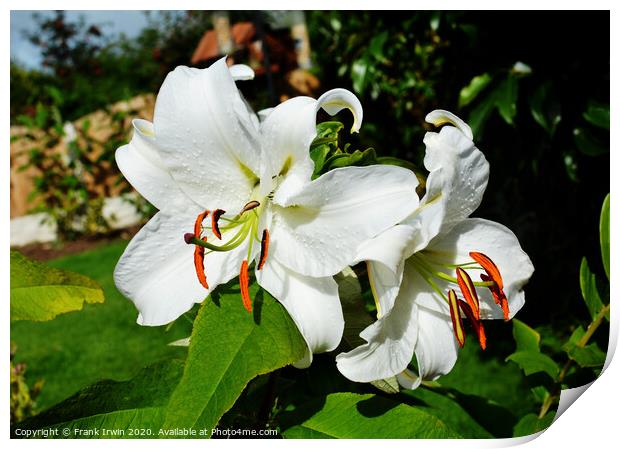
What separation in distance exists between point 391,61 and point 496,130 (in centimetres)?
54

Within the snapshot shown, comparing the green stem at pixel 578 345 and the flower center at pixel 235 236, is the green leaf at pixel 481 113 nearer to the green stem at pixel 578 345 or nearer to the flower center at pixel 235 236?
the green stem at pixel 578 345

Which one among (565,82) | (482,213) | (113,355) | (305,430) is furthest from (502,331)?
(305,430)

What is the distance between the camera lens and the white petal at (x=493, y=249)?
0.30 m

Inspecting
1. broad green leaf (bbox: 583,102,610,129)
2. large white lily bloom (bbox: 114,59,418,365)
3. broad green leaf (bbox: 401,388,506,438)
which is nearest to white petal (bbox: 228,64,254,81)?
large white lily bloom (bbox: 114,59,418,365)

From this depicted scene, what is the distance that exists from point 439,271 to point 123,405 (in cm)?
17

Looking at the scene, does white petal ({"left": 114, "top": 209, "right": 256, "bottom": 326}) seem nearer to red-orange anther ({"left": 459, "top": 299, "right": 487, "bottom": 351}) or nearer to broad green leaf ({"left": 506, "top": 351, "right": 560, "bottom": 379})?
red-orange anther ({"left": 459, "top": 299, "right": 487, "bottom": 351})

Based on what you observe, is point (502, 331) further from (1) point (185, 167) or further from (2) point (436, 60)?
(1) point (185, 167)

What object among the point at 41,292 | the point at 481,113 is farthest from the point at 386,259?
the point at 481,113

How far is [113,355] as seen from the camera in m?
1.35

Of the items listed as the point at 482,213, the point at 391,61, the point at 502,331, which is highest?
the point at 391,61

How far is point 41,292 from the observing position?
0.31 m

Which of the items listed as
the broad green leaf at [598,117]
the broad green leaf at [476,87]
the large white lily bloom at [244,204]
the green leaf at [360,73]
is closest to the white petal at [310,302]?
the large white lily bloom at [244,204]
